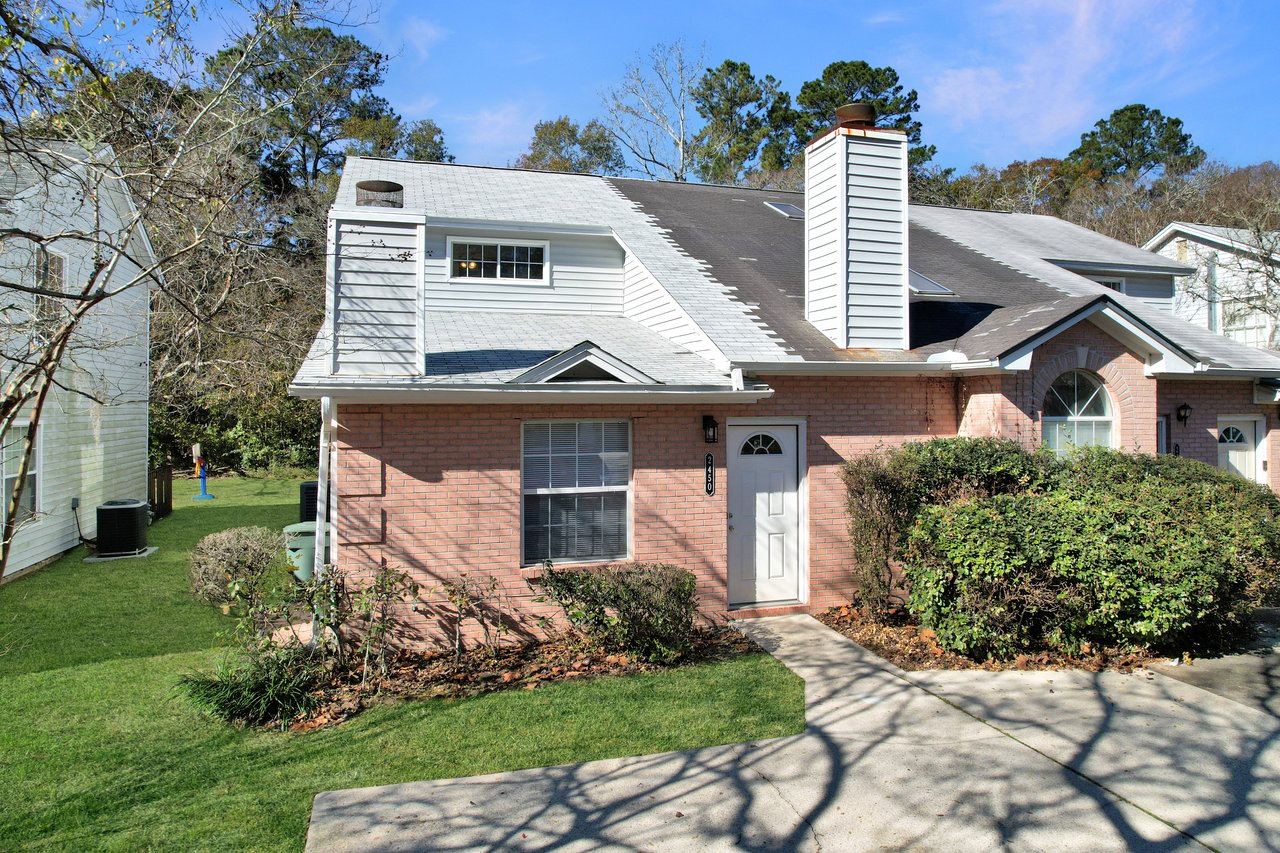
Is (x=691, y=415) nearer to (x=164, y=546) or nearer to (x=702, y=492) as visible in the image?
(x=702, y=492)

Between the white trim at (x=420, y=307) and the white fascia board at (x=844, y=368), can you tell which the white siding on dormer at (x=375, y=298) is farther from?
the white fascia board at (x=844, y=368)

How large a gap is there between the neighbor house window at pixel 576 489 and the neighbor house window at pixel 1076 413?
5589 mm

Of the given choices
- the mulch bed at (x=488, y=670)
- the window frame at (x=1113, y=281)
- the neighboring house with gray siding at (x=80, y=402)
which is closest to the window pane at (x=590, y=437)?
the mulch bed at (x=488, y=670)

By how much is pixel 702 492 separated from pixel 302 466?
2034cm

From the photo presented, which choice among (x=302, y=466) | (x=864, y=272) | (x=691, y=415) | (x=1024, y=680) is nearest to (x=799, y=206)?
(x=864, y=272)

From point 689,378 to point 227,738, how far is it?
222 inches

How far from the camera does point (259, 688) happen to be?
686cm

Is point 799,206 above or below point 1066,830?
above

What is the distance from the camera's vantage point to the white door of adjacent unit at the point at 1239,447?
12.8 m

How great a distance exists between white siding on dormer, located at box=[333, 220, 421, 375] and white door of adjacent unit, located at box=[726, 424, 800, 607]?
3985 millimetres

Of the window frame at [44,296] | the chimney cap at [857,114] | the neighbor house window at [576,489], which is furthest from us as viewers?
the chimney cap at [857,114]

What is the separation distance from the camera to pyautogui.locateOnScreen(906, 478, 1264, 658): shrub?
746 centimetres

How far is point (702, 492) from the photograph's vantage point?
9.25 m

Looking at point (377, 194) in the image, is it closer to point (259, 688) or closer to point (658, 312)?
point (658, 312)
